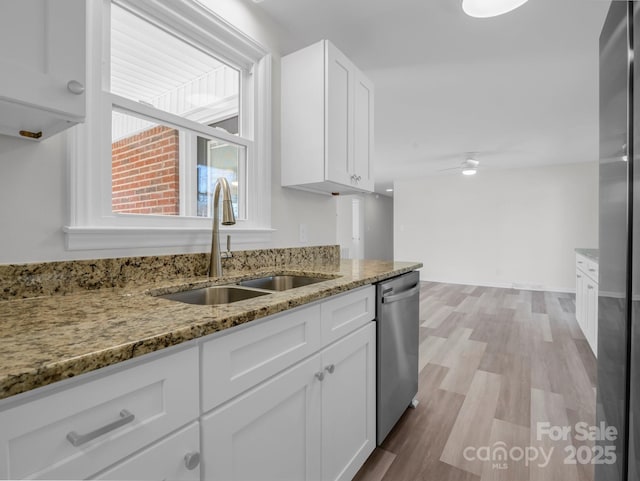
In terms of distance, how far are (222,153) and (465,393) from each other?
7.45 ft

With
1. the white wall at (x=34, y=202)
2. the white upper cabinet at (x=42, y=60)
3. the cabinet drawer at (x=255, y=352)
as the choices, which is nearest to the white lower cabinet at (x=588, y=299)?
the cabinet drawer at (x=255, y=352)

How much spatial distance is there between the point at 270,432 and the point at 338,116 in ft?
5.43

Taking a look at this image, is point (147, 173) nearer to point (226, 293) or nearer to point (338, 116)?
point (226, 293)

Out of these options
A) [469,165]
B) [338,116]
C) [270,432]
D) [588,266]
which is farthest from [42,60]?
[469,165]

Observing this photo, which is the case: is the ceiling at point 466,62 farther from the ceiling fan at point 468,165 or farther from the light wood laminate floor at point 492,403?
the light wood laminate floor at point 492,403

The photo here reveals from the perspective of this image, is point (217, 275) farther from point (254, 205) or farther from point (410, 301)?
point (410, 301)

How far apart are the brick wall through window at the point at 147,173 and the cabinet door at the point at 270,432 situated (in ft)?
3.40

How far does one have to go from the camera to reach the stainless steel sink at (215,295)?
1282 millimetres

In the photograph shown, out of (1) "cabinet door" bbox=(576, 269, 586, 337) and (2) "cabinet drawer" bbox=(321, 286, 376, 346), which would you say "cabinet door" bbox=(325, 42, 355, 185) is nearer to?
(2) "cabinet drawer" bbox=(321, 286, 376, 346)

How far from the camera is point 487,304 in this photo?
4996mm

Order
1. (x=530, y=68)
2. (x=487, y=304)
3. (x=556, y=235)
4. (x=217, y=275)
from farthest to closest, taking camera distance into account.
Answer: (x=556, y=235), (x=487, y=304), (x=530, y=68), (x=217, y=275)

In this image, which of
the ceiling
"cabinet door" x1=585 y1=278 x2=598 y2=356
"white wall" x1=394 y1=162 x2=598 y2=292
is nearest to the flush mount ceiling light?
the ceiling

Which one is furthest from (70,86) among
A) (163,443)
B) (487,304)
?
(487,304)

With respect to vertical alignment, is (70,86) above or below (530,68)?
below
